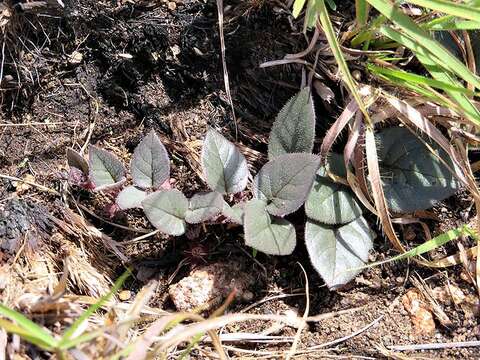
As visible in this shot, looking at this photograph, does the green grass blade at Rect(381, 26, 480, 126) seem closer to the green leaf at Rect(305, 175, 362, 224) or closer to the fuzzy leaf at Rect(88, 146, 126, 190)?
the green leaf at Rect(305, 175, 362, 224)

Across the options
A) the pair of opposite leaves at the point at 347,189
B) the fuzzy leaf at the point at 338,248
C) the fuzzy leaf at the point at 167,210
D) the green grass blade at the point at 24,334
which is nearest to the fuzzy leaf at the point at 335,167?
the pair of opposite leaves at the point at 347,189

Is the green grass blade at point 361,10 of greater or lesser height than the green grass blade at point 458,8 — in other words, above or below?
below

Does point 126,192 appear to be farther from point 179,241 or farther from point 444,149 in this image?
point 444,149

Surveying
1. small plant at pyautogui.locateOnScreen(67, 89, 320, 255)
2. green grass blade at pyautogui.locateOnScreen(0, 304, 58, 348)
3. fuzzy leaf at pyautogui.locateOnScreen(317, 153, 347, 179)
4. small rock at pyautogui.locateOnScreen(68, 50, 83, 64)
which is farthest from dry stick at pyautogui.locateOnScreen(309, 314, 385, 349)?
small rock at pyautogui.locateOnScreen(68, 50, 83, 64)

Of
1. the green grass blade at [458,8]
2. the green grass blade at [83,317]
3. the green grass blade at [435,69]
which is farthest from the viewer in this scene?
A: the green grass blade at [435,69]

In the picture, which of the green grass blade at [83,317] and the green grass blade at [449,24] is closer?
the green grass blade at [83,317]

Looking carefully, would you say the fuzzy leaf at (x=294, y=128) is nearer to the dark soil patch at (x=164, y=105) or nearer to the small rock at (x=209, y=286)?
the dark soil patch at (x=164, y=105)
